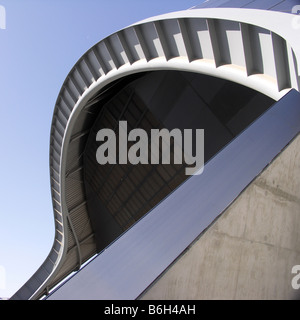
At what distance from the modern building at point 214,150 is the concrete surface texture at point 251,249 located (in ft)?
0.04

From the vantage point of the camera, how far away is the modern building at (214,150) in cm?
279

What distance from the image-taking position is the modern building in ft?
9.16

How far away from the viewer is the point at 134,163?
60.4ft

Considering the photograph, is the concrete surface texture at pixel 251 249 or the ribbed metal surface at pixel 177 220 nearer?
the ribbed metal surface at pixel 177 220

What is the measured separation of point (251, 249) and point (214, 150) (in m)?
9.03

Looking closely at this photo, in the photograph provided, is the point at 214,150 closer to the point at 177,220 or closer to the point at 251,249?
the point at 251,249

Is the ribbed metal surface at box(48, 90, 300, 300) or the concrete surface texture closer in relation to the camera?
the ribbed metal surface at box(48, 90, 300, 300)

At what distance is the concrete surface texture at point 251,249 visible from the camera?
9.12ft

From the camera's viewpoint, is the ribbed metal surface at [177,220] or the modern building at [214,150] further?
the modern building at [214,150]

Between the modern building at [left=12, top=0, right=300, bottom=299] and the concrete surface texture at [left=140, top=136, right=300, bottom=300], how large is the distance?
0.01 metres

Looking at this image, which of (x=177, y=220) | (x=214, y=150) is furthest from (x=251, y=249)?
(x=214, y=150)

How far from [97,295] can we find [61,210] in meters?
22.5

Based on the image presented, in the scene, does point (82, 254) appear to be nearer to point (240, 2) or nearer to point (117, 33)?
point (117, 33)

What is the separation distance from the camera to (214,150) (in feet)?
40.0
